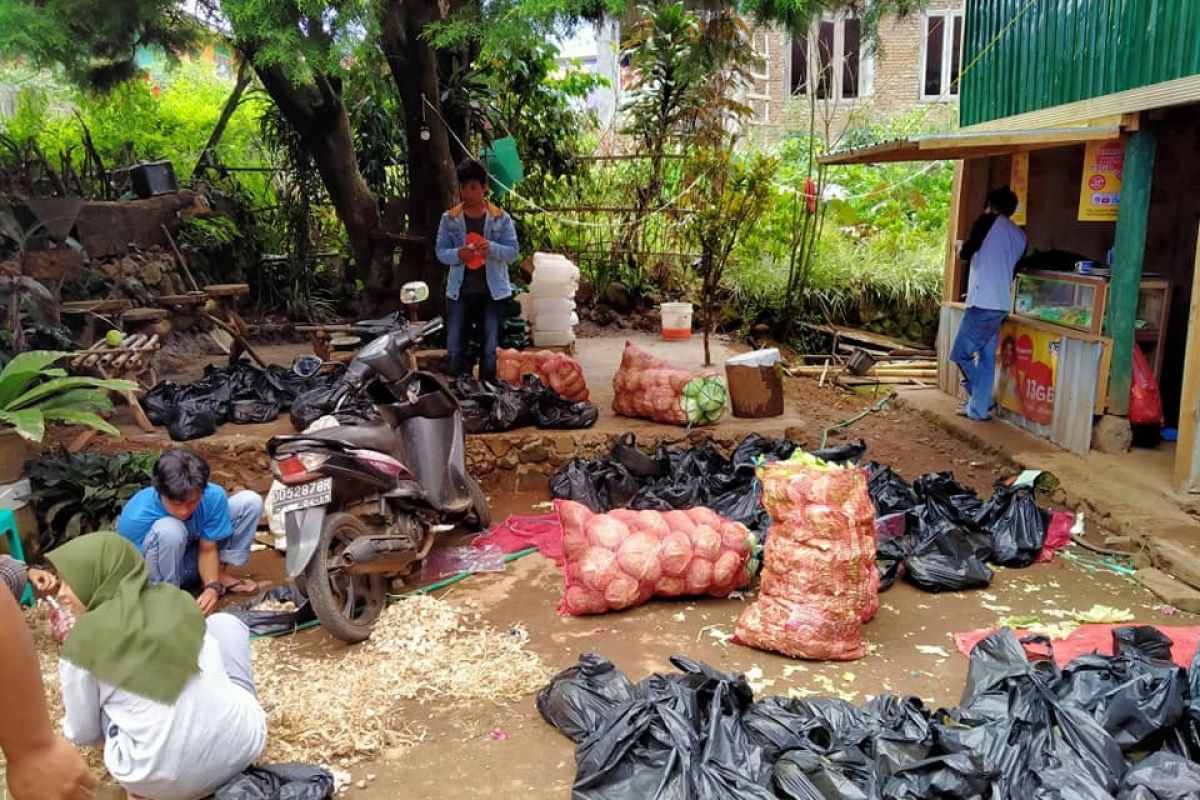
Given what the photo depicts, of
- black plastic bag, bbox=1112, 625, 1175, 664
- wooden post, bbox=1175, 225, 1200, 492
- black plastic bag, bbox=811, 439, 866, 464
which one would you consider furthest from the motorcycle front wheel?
wooden post, bbox=1175, 225, 1200, 492

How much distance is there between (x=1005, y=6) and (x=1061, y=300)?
2.74 metres

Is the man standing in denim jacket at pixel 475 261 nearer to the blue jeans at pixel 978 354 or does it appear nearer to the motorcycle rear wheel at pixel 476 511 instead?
the motorcycle rear wheel at pixel 476 511

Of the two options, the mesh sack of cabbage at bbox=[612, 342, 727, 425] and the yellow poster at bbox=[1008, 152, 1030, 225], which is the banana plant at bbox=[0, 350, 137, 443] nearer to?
the mesh sack of cabbage at bbox=[612, 342, 727, 425]

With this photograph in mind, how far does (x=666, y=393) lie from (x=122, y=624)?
4754mm

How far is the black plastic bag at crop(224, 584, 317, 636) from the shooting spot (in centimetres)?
432

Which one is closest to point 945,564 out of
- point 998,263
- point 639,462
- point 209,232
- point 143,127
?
point 639,462

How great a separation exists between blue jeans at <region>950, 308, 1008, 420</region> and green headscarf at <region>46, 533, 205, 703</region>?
6.64 meters

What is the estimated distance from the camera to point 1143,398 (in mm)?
6340

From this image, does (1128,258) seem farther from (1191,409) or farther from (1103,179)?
(1191,409)

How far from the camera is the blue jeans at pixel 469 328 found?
7262mm

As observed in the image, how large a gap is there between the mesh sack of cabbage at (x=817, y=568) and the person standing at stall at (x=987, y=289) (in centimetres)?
397

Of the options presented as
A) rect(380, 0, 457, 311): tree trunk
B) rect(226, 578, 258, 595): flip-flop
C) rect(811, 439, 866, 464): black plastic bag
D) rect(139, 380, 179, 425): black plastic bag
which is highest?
rect(380, 0, 457, 311): tree trunk

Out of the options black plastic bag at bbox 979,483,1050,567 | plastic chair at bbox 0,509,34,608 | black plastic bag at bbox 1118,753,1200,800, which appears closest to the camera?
black plastic bag at bbox 1118,753,1200,800

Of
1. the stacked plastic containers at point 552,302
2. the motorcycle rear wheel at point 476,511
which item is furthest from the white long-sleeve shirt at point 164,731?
the stacked plastic containers at point 552,302
